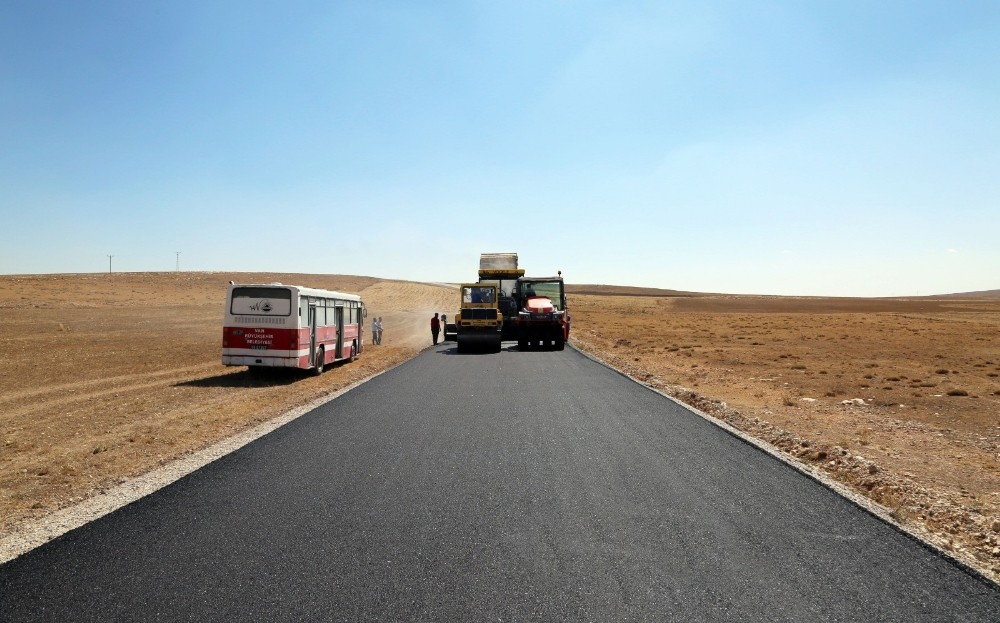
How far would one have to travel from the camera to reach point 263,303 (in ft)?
60.8

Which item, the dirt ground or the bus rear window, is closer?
the dirt ground

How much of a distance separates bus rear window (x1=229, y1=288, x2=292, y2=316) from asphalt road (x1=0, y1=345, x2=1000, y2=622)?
988cm

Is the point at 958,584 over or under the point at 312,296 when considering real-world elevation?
under

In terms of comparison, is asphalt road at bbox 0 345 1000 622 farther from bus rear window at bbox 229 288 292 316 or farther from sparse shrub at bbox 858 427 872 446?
bus rear window at bbox 229 288 292 316

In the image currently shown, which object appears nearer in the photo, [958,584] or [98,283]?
[958,584]

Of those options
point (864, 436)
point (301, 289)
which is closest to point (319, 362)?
point (301, 289)

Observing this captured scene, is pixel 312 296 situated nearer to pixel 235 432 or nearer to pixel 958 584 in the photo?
pixel 235 432

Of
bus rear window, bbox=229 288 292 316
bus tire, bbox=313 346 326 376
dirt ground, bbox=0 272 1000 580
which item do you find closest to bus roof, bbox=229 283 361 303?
bus rear window, bbox=229 288 292 316

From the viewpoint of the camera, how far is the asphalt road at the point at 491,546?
4.25 metres

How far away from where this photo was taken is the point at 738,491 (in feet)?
22.9

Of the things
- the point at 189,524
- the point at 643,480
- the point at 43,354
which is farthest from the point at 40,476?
the point at 43,354

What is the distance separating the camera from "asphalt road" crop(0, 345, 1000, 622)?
4250mm

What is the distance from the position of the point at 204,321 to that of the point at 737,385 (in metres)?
43.9

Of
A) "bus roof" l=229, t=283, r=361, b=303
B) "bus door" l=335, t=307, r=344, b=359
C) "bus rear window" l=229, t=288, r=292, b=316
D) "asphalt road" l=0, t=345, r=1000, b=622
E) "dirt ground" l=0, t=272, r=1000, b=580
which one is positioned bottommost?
"dirt ground" l=0, t=272, r=1000, b=580
